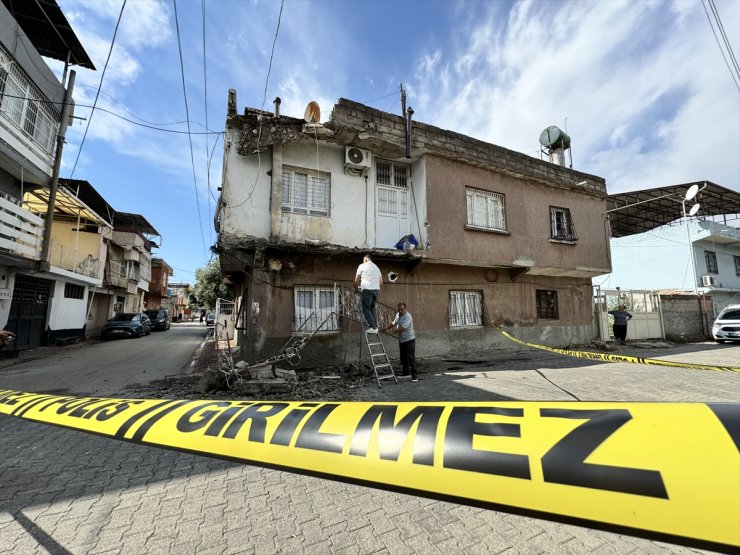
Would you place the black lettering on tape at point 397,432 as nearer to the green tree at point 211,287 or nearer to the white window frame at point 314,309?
the white window frame at point 314,309

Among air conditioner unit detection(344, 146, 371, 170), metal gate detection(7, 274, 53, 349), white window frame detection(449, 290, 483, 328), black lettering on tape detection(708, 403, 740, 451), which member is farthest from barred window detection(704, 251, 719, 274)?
metal gate detection(7, 274, 53, 349)

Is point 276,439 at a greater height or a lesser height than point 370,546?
greater

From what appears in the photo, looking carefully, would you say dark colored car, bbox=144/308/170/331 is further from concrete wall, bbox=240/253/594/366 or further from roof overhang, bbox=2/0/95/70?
concrete wall, bbox=240/253/594/366

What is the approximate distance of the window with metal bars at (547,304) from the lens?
12031mm

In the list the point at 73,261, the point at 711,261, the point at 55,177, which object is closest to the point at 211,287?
the point at 73,261

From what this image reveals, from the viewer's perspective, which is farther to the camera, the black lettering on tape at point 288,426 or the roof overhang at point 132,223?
the roof overhang at point 132,223

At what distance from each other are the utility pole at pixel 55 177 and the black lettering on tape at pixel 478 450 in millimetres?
17226

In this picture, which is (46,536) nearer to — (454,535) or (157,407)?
(157,407)

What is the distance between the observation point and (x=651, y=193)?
19234mm

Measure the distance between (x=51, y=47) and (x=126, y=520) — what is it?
1842 cm

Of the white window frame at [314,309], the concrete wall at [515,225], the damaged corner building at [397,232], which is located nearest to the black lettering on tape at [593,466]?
the damaged corner building at [397,232]

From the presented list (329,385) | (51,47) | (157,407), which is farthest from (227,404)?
(51,47)

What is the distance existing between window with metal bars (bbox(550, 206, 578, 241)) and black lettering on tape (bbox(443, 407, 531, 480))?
489 inches

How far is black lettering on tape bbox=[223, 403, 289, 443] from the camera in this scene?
1390 mm
